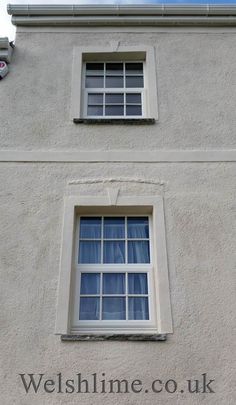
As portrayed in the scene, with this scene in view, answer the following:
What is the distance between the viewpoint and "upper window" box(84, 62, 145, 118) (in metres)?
8.32

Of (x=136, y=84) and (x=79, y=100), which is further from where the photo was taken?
(x=136, y=84)

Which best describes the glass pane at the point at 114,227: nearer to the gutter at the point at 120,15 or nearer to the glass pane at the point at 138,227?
the glass pane at the point at 138,227

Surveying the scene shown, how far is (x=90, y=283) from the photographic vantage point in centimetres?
658

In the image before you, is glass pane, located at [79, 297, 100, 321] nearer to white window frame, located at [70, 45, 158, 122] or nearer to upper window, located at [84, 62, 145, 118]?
white window frame, located at [70, 45, 158, 122]

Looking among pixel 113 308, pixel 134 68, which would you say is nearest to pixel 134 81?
pixel 134 68

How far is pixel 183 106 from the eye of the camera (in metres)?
7.98

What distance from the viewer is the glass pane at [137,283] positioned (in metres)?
6.52

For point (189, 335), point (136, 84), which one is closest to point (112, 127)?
point (136, 84)

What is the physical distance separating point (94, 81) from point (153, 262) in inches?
146

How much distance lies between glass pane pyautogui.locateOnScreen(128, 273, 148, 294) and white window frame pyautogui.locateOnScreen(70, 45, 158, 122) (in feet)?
8.59

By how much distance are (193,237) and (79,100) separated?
3062mm

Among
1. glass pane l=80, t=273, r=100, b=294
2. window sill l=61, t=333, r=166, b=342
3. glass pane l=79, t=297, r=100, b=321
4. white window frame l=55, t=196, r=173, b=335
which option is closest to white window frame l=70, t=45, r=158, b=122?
white window frame l=55, t=196, r=173, b=335

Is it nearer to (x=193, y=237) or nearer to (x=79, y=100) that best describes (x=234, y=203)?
(x=193, y=237)

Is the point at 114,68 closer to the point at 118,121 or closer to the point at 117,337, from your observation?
the point at 118,121
